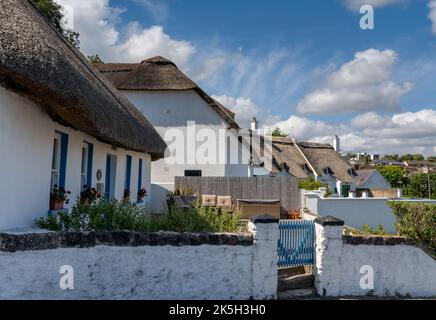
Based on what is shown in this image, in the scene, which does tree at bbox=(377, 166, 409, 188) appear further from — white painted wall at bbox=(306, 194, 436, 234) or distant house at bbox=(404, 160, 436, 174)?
white painted wall at bbox=(306, 194, 436, 234)

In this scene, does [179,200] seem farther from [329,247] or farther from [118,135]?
[329,247]

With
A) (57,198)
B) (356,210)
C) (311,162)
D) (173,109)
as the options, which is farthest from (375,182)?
(57,198)

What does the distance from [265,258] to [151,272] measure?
6.00 feet

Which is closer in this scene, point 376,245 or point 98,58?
point 376,245

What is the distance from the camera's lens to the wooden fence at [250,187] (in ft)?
60.1

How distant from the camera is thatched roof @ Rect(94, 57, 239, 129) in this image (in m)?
20.2

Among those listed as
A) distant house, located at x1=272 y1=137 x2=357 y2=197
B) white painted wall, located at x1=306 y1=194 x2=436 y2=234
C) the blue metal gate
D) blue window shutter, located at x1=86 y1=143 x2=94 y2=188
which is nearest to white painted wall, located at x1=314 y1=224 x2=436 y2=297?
the blue metal gate

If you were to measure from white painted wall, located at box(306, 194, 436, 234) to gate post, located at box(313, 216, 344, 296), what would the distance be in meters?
7.71

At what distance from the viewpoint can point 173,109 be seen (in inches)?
819

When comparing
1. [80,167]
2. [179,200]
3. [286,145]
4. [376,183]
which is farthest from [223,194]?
[376,183]

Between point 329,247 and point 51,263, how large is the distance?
4.44 m

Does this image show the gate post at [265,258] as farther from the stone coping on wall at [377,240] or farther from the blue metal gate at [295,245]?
the stone coping on wall at [377,240]

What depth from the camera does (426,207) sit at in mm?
8320
